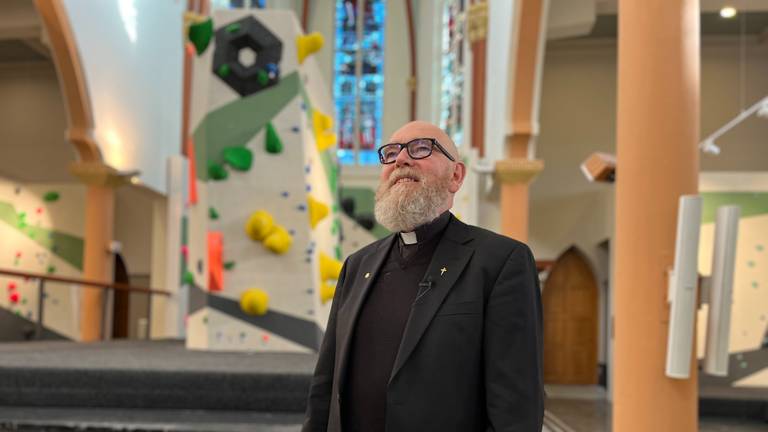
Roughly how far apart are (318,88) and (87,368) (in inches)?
188

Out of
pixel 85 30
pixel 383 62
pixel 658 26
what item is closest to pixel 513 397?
pixel 658 26

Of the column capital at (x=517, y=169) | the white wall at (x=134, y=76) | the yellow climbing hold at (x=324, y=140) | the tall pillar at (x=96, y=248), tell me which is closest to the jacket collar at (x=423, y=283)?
the yellow climbing hold at (x=324, y=140)

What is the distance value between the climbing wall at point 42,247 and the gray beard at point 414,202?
12.4m

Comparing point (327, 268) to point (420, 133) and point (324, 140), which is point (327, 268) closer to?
point (324, 140)

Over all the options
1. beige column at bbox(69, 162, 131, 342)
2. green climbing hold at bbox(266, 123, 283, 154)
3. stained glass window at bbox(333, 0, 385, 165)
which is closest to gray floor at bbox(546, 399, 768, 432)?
green climbing hold at bbox(266, 123, 283, 154)

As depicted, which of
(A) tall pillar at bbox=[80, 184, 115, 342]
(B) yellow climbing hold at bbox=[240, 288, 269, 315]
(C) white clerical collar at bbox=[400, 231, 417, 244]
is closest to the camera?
(C) white clerical collar at bbox=[400, 231, 417, 244]

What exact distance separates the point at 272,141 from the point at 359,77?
46.5 feet

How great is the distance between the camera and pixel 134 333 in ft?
57.5

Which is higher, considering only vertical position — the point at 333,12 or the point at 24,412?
the point at 333,12

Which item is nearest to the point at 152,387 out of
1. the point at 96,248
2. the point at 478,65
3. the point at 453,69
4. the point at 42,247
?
the point at 96,248

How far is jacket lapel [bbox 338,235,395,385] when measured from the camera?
2.28 m

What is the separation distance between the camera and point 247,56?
8.12m

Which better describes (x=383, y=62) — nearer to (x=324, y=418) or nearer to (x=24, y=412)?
(x=24, y=412)

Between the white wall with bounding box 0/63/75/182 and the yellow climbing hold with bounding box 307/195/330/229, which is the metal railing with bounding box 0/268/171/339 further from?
the white wall with bounding box 0/63/75/182
